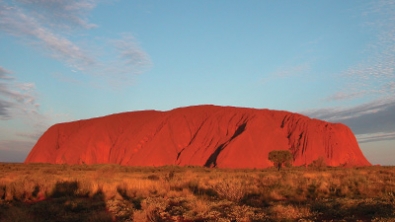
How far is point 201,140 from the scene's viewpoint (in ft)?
188

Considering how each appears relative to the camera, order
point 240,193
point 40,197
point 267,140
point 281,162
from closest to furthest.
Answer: point 240,193 → point 40,197 → point 281,162 → point 267,140

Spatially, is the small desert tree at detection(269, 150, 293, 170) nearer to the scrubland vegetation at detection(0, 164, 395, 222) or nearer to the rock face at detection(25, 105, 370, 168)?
the rock face at detection(25, 105, 370, 168)

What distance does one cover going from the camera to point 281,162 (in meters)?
44.4

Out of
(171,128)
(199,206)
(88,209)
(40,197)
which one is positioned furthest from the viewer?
(171,128)

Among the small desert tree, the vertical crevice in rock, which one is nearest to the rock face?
the vertical crevice in rock

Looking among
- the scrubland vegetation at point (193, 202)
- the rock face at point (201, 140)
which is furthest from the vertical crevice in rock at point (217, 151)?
the scrubland vegetation at point (193, 202)

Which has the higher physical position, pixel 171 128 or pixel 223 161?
pixel 171 128

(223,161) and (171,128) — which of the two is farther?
(171,128)

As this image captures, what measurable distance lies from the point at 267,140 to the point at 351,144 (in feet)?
55.8

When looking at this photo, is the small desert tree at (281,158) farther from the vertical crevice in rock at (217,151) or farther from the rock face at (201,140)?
the vertical crevice in rock at (217,151)

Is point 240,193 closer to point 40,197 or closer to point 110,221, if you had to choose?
point 110,221

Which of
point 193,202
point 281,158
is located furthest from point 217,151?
point 193,202

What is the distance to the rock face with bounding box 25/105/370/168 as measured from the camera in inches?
2037

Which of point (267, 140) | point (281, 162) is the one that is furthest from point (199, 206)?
point (267, 140)
